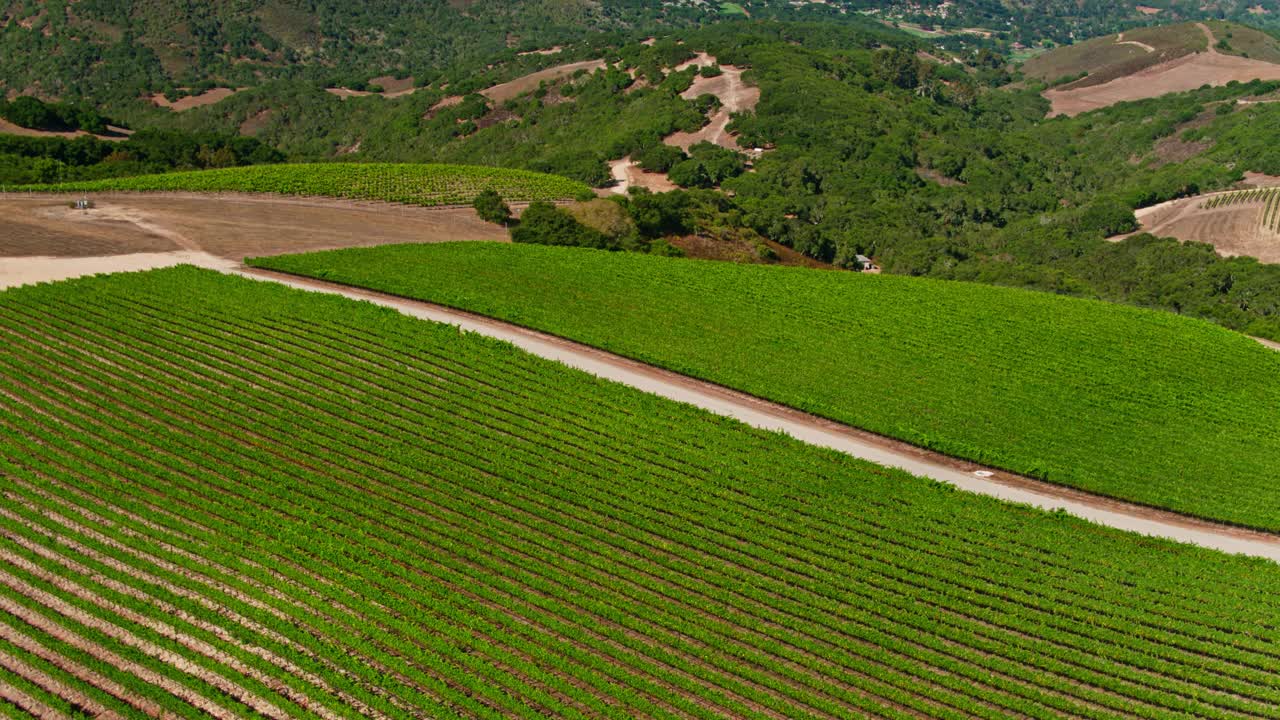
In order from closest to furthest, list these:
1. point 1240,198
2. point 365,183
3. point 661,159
A: point 365,183
point 1240,198
point 661,159

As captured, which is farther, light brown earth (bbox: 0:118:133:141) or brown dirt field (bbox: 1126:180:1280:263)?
brown dirt field (bbox: 1126:180:1280:263)

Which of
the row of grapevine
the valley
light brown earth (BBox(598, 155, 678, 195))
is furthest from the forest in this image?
the row of grapevine

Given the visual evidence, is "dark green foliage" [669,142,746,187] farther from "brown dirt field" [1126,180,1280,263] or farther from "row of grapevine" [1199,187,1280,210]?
"row of grapevine" [1199,187,1280,210]

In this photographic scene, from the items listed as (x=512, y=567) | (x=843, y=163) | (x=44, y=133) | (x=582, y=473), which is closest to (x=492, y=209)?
(x=582, y=473)

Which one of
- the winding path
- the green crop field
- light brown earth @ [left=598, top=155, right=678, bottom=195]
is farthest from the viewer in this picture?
light brown earth @ [left=598, top=155, right=678, bottom=195]

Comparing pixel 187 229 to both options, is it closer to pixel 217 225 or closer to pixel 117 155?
pixel 217 225

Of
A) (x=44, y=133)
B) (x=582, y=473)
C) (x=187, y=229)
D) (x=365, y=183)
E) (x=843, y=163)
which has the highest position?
(x=44, y=133)
